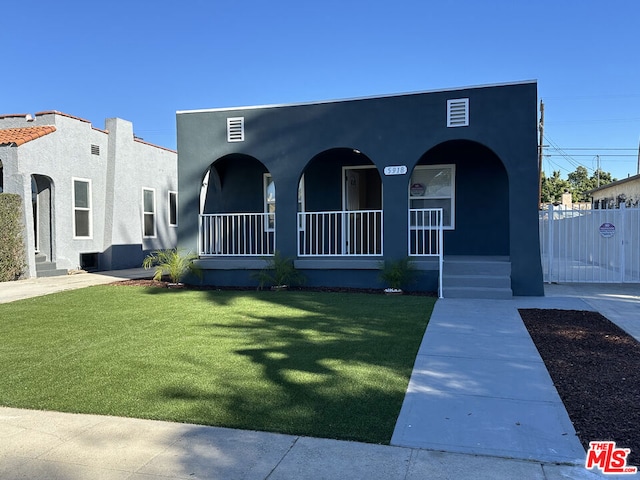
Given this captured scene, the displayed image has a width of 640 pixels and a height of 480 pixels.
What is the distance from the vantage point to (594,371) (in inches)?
199

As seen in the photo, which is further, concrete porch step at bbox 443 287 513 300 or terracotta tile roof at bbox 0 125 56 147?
terracotta tile roof at bbox 0 125 56 147

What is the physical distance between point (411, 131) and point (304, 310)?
460 centimetres

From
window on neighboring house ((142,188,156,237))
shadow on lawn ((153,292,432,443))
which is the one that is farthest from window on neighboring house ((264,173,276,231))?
window on neighboring house ((142,188,156,237))

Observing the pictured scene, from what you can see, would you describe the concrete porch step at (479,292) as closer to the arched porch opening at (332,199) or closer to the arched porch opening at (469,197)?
the arched porch opening at (469,197)

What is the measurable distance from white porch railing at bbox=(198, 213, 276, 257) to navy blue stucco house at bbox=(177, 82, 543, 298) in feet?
0.18

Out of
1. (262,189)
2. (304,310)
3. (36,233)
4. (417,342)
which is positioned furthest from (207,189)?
(417,342)

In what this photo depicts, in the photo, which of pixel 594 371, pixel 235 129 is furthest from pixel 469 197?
pixel 594 371

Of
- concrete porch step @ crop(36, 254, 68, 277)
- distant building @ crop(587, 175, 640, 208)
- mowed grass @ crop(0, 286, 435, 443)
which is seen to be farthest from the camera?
distant building @ crop(587, 175, 640, 208)

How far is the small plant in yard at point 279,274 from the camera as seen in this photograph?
1075 cm

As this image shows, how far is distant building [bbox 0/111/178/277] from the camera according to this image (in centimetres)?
1401

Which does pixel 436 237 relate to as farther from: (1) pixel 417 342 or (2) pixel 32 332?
(2) pixel 32 332

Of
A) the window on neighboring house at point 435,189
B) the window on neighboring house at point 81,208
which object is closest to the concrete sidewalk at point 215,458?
the window on neighboring house at point 435,189

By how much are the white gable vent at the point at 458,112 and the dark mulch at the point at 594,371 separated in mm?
4216

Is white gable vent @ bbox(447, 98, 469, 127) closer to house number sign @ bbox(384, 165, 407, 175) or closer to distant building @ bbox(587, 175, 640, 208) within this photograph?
house number sign @ bbox(384, 165, 407, 175)
